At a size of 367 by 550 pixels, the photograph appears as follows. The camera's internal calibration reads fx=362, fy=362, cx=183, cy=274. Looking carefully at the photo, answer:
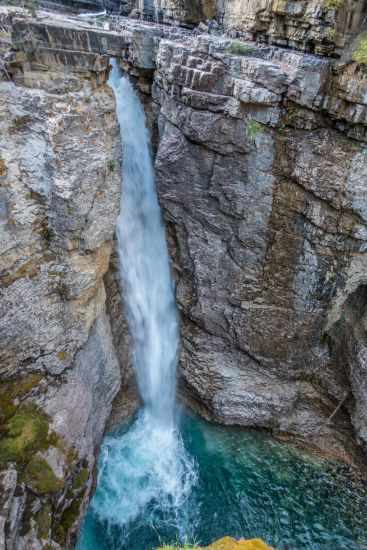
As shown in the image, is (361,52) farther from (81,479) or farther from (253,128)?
(81,479)

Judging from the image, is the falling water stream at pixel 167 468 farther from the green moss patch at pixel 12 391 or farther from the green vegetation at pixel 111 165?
the green moss patch at pixel 12 391

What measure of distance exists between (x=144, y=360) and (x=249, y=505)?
5.39m

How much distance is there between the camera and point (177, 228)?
11.1 m

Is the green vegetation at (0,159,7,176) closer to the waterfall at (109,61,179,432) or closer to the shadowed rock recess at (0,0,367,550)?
the shadowed rock recess at (0,0,367,550)

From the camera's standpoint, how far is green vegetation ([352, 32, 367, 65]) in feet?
24.9

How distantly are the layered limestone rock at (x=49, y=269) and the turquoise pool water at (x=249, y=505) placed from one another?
83.5 inches

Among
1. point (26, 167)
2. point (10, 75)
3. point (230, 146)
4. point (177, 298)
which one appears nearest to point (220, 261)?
point (177, 298)

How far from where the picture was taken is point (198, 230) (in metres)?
10.7

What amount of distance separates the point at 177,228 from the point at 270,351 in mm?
4920

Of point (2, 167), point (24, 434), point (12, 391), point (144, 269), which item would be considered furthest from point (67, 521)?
point (2, 167)

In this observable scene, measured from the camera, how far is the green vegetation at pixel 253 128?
29.4 feet

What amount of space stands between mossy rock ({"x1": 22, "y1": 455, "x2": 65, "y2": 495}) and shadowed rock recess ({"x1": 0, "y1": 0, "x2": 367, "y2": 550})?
0.09 ft

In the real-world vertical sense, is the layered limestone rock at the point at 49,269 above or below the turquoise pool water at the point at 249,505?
above

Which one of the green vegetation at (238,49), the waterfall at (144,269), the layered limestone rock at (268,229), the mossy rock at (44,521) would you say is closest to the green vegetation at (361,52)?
the layered limestone rock at (268,229)
